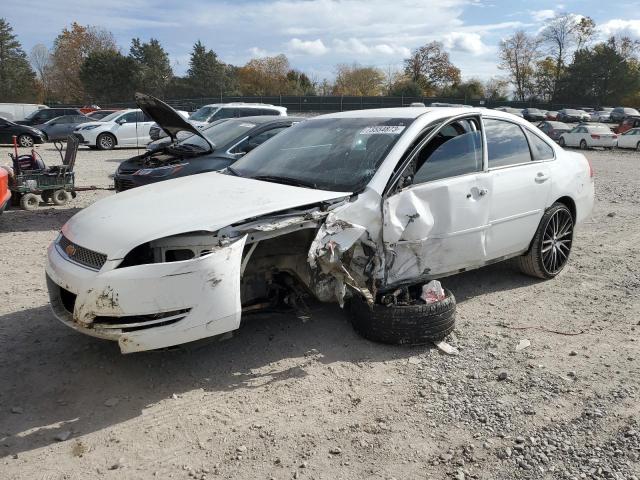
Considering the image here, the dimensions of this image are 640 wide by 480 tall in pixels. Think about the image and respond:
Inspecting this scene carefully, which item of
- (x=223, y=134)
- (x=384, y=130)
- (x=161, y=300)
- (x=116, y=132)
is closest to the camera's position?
(x=161, y=300)

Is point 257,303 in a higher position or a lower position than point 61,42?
lower

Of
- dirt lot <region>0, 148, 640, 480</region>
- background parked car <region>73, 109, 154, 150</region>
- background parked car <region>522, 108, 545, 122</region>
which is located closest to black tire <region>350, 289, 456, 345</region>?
dirt lot <region>0, 148, 640, 480</region>

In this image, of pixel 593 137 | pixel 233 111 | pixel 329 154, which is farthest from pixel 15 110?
pixel 329 154

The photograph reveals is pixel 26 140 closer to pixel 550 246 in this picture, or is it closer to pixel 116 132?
pixel 116 132

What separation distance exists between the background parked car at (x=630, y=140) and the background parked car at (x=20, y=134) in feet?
90.7

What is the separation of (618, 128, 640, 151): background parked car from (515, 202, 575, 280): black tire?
2554 cm

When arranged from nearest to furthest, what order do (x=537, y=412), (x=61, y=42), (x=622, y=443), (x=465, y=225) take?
(x=622, y=443) < (x=537, y=412) < (x=465, y=225) < (x=61, y=42)

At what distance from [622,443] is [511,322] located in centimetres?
→ 164

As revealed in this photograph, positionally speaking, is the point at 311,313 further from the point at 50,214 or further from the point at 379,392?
the point at 50,214

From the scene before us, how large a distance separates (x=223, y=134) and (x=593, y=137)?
25023 mm

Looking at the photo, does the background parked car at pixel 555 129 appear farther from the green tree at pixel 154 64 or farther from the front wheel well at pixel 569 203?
the green tree at pixel 154 64

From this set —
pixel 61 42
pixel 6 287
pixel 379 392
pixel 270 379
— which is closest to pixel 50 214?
pixel 6 287

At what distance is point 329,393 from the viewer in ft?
11.1

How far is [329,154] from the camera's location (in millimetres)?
4367
